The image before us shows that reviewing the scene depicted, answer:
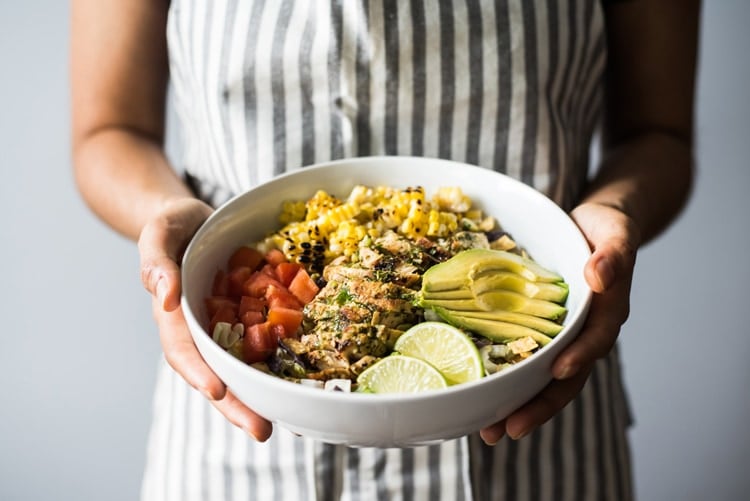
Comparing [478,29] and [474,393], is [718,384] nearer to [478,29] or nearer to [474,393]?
[478,29]

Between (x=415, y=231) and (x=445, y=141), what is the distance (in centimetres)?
23

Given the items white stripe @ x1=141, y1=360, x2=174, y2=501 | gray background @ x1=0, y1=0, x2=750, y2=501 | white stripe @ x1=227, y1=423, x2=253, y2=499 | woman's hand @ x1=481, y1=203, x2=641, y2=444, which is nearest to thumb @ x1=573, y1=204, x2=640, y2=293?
woman's hand @ x1=481, y1=203, x2=641, y2=444

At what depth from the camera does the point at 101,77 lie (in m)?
1.25

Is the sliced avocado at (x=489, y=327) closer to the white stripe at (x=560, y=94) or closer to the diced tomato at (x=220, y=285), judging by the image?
the diced tomato at (x=220, y=285)

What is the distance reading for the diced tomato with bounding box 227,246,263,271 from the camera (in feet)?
3.37

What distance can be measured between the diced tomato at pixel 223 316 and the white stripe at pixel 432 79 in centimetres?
41

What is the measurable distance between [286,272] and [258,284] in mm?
37

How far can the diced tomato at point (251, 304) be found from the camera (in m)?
0.94

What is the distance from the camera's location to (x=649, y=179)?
1235mm

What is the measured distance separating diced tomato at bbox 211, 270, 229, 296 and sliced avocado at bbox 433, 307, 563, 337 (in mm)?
274

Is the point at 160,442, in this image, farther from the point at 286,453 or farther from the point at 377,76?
the point at 377,76

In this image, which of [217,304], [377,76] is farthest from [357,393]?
[377,76]

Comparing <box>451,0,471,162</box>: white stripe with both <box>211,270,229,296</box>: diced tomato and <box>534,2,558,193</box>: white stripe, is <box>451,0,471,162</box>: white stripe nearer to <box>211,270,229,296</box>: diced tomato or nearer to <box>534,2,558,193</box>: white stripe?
<box>534,2,558,193</box>: white stripe

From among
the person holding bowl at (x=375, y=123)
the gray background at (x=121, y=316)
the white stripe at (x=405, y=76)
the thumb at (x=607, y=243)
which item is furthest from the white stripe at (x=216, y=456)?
the gray background at (x=121, y=316)
